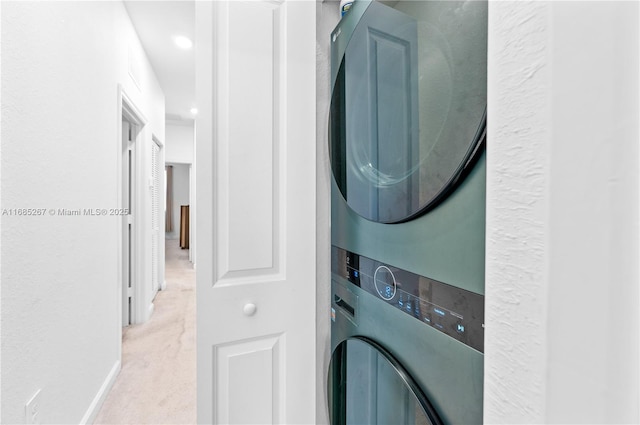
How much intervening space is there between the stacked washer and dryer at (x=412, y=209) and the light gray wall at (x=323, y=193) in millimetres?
155

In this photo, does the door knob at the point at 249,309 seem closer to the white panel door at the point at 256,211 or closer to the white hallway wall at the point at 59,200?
the white panel door at the point at 256,211

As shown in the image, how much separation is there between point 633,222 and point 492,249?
0.10 m

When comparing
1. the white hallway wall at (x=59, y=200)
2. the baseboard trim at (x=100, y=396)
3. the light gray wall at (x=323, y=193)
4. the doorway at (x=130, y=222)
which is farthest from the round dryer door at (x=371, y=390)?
the doorway at (x=130, y=222)

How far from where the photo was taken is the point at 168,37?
267 centimetres

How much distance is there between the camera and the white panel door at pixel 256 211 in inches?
35.1

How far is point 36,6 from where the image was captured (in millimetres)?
1104

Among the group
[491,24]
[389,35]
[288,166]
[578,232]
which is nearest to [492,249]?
[578,232]

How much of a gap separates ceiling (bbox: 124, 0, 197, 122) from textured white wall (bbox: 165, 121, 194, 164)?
1.30 meters

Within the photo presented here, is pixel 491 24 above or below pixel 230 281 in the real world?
above

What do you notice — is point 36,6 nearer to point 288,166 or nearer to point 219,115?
point 219,115

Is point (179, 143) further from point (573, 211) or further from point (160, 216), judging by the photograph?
point (573, 211)

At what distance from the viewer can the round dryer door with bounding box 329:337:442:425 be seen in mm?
572

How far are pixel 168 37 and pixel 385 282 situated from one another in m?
3.09

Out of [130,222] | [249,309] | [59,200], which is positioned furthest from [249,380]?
[130,222]
